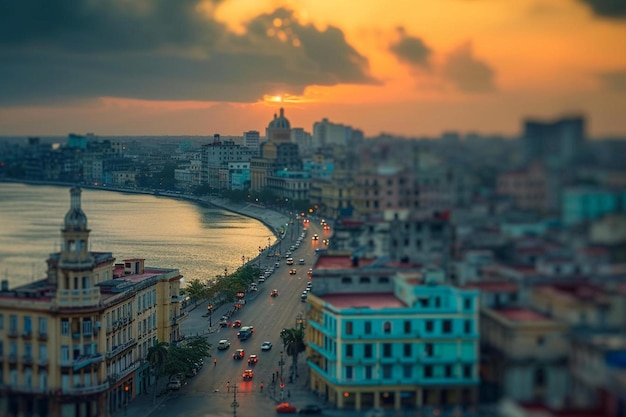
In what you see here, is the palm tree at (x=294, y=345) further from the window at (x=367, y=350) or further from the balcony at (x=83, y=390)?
the balcony at (x=83, y=390)

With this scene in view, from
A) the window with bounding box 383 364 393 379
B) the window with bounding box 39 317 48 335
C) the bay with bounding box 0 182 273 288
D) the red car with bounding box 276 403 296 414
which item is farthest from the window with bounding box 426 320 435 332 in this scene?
the bay with bounding box 0 182 273 288

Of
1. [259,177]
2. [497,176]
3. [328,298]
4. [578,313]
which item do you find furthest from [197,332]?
[259,177]

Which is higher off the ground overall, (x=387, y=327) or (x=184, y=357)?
(x=387, y=327)

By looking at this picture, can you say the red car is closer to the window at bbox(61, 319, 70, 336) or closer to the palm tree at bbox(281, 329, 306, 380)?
the palm tree at bbox(281, 329, 306, 380)

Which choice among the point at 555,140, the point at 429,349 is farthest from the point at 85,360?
the point at 555,140

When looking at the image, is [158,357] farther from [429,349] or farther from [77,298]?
[429,349]

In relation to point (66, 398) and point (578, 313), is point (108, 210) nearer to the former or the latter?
point (66, 398)

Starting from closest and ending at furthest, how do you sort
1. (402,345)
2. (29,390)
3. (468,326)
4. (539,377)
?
(539,377) → (468,326) → (402,345) → (29,390)

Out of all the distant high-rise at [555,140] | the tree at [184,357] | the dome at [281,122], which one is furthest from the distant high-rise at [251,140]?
the distant high-rise at [555,140]
